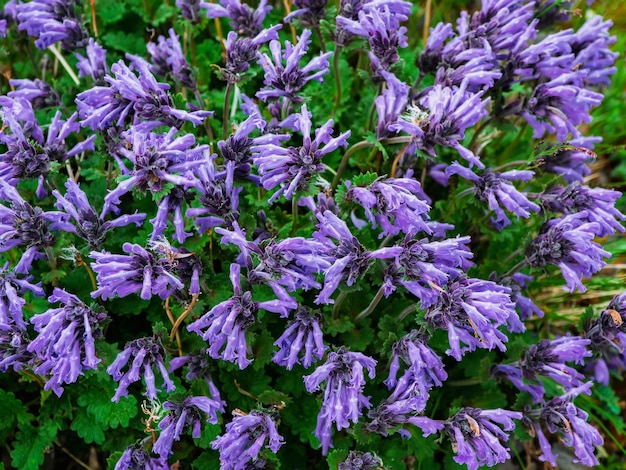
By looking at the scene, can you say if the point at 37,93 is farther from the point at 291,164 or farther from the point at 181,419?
the point at 181,419

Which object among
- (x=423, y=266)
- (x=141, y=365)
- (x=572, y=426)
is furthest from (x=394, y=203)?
(x=572, y=426)

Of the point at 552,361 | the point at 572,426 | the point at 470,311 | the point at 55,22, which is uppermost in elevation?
the point at 55,22

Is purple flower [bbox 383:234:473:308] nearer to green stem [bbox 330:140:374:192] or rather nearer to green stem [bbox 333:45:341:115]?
green stem [bbox 330:140:374:192]

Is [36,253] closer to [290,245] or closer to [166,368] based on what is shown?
[166,368]

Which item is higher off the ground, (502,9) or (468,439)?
(502,9)

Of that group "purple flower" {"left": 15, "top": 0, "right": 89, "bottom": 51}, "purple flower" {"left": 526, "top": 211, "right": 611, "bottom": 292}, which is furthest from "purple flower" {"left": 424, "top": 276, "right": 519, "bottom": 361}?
"purple flower" {"left": 15, "top": 0, "right": 89, "bottom": 51}

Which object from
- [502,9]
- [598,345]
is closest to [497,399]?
[598,345]
